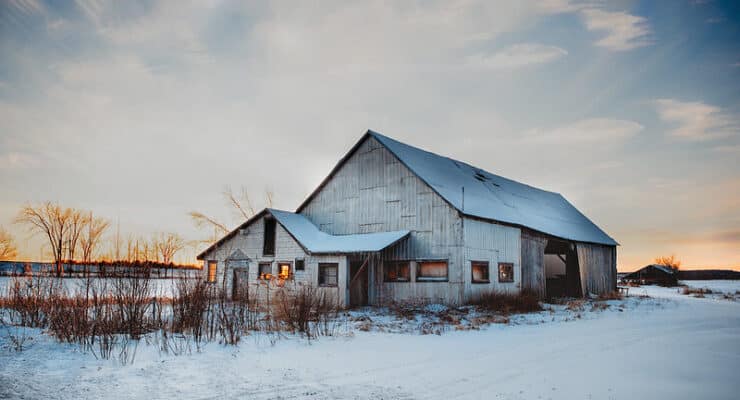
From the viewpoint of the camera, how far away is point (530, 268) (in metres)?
27.2

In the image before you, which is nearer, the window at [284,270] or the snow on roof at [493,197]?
the snow on roof at [493,197]

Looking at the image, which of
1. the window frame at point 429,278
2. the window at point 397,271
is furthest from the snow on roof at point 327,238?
the window frame at point 429,278

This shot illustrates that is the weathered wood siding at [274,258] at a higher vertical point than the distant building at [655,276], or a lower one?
higher

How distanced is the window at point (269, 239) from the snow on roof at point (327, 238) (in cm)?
63

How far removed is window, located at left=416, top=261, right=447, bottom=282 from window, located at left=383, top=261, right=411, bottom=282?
0.59 m

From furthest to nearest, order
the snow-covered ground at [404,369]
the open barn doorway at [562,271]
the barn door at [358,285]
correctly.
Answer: the open barn doorway at [562,271] → the barn door at [358,285] → the snow-covered ground at [404,369]

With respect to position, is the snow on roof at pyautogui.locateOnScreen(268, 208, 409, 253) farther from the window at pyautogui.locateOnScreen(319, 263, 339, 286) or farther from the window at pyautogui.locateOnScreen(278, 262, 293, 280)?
the window at pyautogui.locateOnScreen(278, 262, 293, 280)

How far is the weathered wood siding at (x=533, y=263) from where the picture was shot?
26888 millimetres

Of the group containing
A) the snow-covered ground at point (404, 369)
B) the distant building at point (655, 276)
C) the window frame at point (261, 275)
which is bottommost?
the distant building at point (655, 276)

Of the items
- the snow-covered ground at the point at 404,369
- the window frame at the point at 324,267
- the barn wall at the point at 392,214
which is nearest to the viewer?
the snow-covered ground at the point at 404,369

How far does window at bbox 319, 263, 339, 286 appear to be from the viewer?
920 inches

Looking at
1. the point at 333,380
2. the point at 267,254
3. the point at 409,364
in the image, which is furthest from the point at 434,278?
the point at 333,380

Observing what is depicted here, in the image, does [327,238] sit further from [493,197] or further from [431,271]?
[493,197]

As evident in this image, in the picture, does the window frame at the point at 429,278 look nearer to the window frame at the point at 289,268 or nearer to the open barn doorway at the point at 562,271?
the window frame at the point at 289,268
